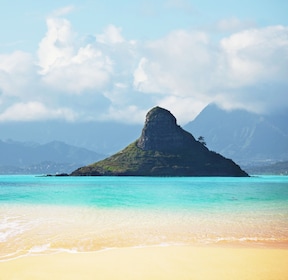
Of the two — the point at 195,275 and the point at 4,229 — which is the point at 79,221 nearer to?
the point at 4,229

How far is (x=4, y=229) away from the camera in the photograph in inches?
936

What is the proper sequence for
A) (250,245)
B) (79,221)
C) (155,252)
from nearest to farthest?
(155,252) → (250,245) → (79,221)

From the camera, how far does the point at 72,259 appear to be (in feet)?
53.1

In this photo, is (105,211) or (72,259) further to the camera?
(105,211)

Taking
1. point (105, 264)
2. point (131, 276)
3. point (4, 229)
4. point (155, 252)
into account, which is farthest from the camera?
point (4, 229)

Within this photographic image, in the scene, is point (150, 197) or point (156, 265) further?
point (150, 197)

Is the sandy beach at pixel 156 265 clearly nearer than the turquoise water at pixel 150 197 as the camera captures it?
Yes

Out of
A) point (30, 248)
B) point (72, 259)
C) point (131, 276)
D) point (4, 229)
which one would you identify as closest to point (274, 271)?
point (131, 276)

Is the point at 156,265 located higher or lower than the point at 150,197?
lower

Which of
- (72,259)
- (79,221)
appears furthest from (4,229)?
(72,259)

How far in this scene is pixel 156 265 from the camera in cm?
1519

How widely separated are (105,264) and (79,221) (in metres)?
13.3

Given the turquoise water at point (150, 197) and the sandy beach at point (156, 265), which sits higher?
the turquoise water at point (150, 197)

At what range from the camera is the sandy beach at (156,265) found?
13734mm
